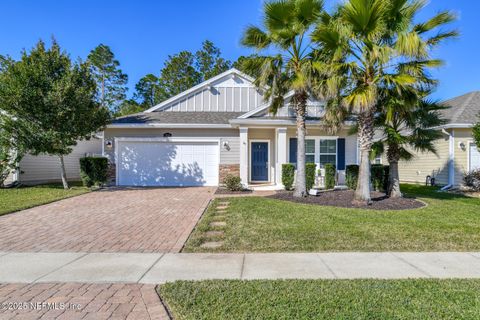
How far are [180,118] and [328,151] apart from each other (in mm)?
7759

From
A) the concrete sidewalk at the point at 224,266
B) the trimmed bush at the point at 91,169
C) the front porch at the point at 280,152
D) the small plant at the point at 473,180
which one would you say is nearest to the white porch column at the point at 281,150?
the front porch at the point at 280,152

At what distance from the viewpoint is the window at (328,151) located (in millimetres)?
15172

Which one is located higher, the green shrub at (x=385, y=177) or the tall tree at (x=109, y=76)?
the tall tree at (x=109, y=76)

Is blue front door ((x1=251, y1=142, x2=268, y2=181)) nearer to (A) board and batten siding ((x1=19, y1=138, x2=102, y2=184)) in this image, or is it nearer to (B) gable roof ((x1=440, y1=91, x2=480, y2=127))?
(B) gable roof ((x1=440, y1=91, x2=480, y2=127))

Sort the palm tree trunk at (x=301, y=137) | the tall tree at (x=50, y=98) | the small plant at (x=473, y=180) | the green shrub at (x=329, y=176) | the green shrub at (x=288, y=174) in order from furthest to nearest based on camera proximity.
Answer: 1. the small plant at (x=473, y=180)
2. the green shrub at (x=329, y=176)
3. the green shrub at (x=288, y=174)
4. the tall tree at (x=50, y=98)
5. the palm tree trunk at (x=301, y=137)

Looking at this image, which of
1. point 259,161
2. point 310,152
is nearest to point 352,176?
point 310,152

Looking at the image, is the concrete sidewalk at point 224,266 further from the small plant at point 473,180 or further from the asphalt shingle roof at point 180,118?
the asphalt shingle roof at point 180,118

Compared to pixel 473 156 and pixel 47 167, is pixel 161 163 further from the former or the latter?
pixel 473 156

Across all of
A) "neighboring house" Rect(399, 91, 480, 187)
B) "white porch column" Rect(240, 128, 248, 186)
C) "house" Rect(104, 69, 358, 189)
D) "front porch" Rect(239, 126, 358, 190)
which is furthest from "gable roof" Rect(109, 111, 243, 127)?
"neighboring house" Rect(399, 91, 480, 187)

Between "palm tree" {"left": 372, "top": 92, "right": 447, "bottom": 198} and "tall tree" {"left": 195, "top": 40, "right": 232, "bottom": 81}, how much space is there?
2880cm

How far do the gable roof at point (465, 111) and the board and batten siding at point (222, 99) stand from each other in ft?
32.2

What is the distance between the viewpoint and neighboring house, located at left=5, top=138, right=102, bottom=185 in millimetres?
15570

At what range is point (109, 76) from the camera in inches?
1580

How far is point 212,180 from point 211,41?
28020 mm
